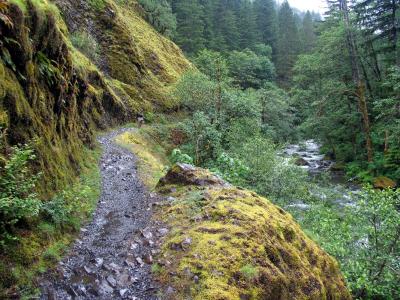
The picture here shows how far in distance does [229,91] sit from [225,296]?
Answer: 17.5m

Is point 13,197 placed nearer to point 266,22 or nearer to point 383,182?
point 383,182

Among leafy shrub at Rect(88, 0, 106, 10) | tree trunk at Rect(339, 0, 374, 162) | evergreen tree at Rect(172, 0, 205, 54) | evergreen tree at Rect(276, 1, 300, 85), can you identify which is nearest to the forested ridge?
tree trunk at Rect(339, 0, 374, 162)

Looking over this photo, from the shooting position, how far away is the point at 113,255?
6559 millimetres

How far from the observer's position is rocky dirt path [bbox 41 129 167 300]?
17.8 ft

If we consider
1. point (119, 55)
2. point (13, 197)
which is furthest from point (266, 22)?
point (13, 197)

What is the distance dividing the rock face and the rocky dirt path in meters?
0.39

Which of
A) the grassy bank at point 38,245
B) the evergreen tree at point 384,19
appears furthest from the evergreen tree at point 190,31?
the grassy bank at point 38,245

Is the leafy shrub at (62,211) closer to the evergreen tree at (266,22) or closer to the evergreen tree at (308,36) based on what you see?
the evergreen tree at (308,36)

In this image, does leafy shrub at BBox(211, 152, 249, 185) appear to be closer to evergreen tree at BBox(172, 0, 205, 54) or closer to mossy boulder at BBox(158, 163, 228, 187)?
mossy boulder at BBox(158, 163, 228, 187)

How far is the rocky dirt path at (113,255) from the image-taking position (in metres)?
5.44

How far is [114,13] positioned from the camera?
28859mm

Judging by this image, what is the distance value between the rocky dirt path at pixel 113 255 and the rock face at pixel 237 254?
15.2 inches

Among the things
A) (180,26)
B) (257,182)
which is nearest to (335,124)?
(257,182)

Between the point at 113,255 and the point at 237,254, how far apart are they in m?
2.34
